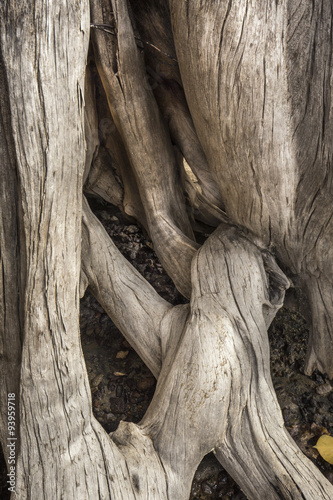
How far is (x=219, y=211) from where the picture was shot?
225 centimetres

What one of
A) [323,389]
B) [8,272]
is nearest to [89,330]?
[8,272]

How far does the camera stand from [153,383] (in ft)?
7.02

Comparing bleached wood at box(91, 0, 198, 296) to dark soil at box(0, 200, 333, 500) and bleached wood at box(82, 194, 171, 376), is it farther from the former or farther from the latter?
dark soil at box(0, 200, 333, 500)

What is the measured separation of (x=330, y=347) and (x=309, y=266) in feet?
1.33

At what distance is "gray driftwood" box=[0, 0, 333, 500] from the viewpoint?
1.55m

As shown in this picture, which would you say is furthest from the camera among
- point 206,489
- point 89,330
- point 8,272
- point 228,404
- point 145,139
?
point 89,330

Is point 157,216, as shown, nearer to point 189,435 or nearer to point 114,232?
point 114,232

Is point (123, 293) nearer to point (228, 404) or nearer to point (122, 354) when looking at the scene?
point (122, 354)

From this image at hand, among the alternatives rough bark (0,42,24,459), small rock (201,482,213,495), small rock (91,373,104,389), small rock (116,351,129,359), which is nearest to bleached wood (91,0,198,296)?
small rock (116,351,129,359)

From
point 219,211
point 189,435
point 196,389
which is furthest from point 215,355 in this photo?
point 219,211

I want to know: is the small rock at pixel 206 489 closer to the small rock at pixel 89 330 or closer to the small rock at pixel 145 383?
the small rock at pixel 145 383

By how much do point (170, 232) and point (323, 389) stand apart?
107cm

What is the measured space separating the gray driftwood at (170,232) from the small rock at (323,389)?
0.30 feet

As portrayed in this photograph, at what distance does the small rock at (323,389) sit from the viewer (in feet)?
6.88
